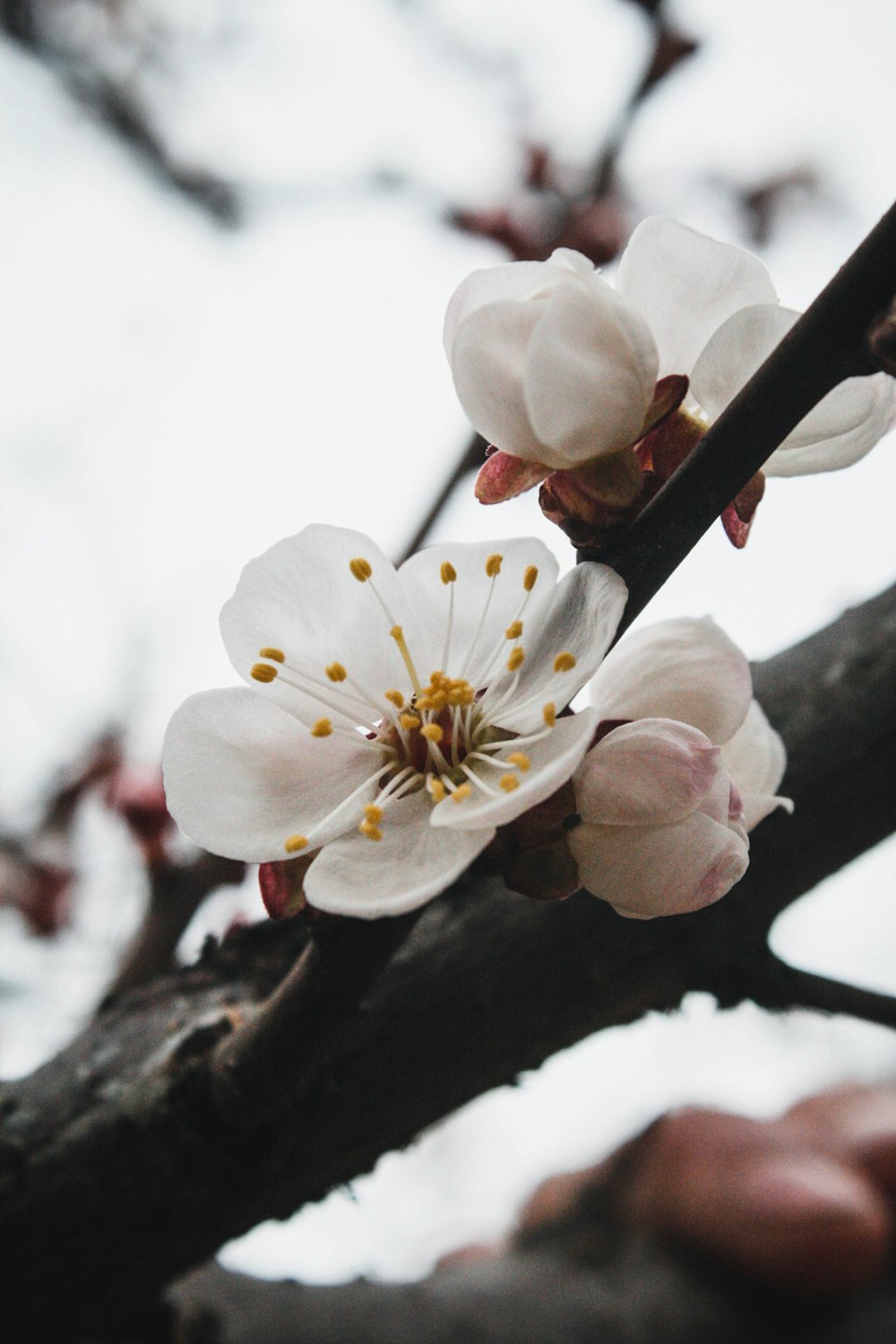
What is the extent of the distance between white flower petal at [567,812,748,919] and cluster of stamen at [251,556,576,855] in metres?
0.06

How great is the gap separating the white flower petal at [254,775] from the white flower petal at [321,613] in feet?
0.06

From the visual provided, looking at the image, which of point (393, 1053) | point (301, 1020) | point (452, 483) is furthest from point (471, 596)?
point (452, 483)

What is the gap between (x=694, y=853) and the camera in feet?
1.22

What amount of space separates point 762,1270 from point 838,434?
101cm

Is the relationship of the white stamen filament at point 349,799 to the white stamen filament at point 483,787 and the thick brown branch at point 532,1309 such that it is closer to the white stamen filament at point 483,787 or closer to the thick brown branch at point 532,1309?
the white stamen filament at point 483,787

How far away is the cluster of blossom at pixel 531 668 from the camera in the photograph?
0.37 metres

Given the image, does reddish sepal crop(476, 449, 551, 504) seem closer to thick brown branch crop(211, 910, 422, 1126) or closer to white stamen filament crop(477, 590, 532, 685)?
white stamen filament crop(477, 590, 532, 685)

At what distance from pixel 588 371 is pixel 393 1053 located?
0.52 m

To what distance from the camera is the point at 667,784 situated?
361 millimetres

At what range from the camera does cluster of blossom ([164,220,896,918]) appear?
1.22 feet

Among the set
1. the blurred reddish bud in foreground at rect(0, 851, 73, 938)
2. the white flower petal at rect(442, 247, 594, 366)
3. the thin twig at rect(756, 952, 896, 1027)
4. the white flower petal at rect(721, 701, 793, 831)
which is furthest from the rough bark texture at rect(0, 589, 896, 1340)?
the blurred reddish bud in foreground at rect(0, 851, 73, 938)

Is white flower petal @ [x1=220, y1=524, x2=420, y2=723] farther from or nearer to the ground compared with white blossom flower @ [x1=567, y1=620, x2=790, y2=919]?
nearer to the ground

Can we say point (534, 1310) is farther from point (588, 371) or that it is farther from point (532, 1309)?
point (588, 371)

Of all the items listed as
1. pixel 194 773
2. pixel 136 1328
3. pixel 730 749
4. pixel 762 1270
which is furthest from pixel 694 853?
pixel 762 1270
